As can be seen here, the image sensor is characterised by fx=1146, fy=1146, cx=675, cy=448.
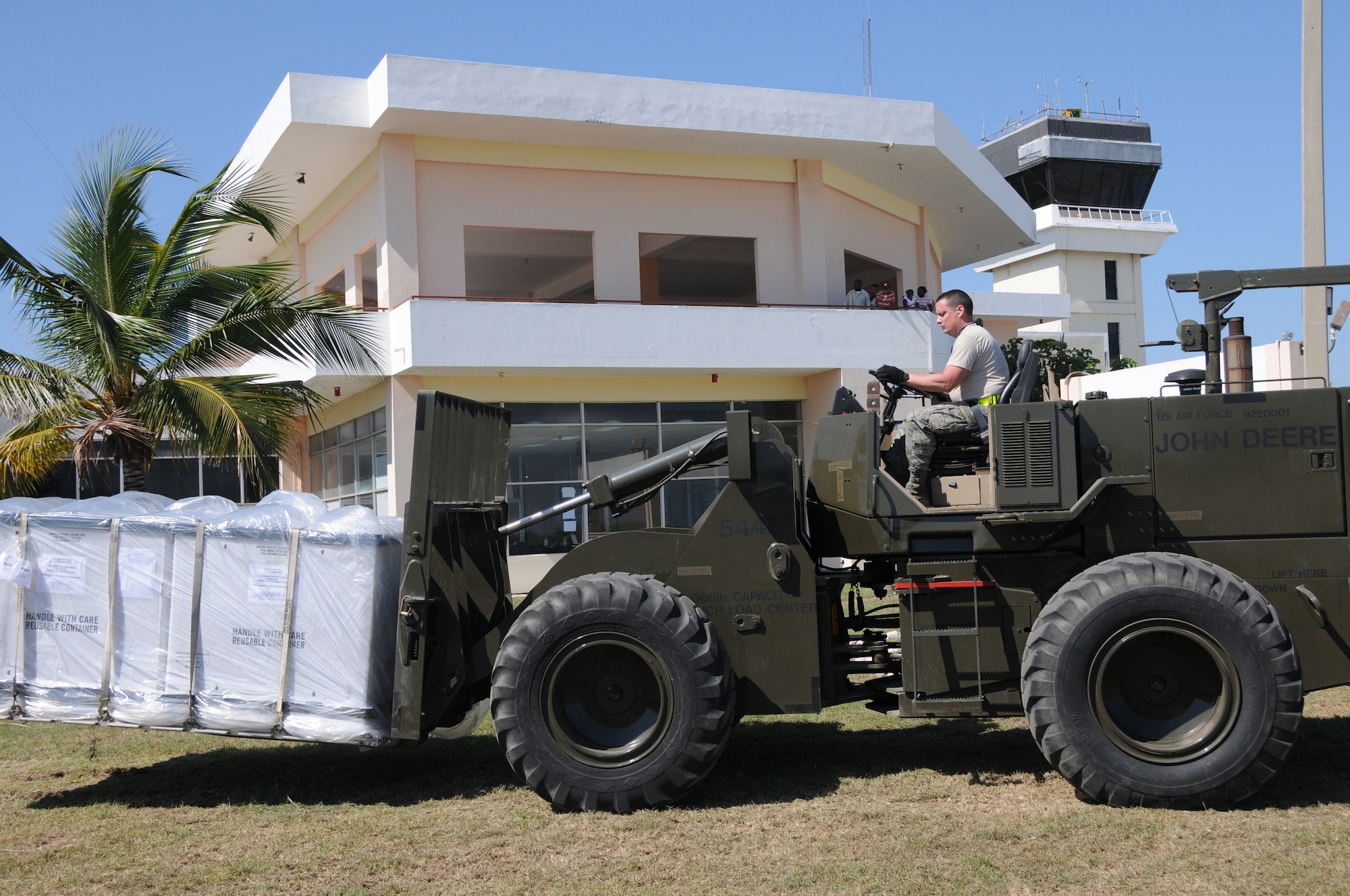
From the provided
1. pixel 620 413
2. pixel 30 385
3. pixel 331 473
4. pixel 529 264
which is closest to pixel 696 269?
pixel 529 264

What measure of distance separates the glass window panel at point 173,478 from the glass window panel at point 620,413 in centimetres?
1151

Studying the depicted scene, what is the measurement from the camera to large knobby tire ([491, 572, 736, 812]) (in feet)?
20.1

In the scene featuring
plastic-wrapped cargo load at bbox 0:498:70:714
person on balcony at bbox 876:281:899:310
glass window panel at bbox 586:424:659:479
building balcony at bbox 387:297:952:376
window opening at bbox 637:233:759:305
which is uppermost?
window opening at bbox 637:233:759:305

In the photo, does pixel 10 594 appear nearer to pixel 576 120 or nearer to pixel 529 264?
pixel 576 120

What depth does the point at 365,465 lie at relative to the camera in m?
23.0

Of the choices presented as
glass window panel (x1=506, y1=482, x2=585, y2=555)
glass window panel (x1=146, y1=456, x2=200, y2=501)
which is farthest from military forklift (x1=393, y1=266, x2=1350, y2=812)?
glass window panel (x1=146, y1=456, x2=200, y2=501)

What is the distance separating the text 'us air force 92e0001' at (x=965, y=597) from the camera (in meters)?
5.92

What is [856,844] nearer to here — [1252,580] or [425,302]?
[1252,580]

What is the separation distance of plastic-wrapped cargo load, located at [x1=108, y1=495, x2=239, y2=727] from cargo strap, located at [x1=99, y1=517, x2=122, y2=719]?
0.02m

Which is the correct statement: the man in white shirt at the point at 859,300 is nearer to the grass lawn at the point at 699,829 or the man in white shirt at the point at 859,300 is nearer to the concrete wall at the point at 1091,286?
the grass lawn at the point at 699,829

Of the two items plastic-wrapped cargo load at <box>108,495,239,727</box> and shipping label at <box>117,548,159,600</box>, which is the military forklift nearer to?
plastic-wrapped cargo load at <box>108,495,239,727</box>

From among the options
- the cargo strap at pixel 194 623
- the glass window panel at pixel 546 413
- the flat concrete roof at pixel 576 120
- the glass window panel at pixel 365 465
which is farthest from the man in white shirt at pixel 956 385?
the glass window panel at pixel 365 465

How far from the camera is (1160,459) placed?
251 inches

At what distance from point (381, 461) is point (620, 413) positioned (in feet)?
15.2
